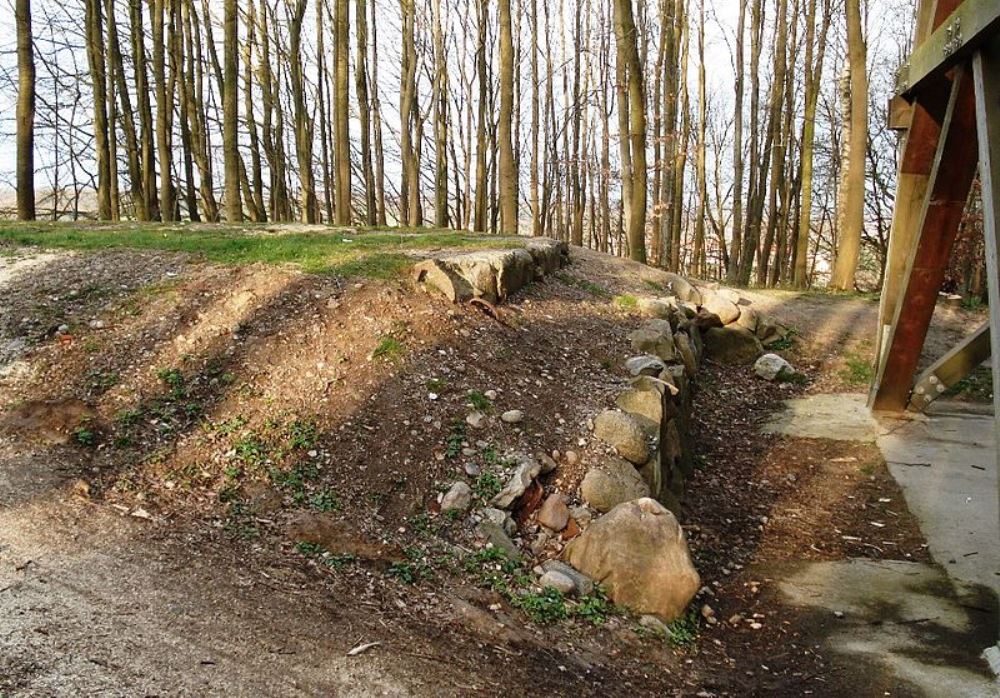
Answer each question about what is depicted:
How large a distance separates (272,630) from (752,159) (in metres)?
20.7

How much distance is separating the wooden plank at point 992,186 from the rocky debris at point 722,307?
19.9ft

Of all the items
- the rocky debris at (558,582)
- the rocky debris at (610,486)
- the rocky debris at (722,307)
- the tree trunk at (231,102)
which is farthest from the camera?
the tree trunk at (231,102)

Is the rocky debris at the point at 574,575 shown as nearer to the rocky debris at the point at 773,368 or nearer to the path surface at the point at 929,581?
the path surface at the point at 929,581

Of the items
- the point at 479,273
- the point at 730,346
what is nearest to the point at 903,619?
the point at 479,273

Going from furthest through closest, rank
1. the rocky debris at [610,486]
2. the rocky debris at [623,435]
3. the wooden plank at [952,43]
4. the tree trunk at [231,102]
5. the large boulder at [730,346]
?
the tree trunk at [231,102], the large boulder at [730,346], the rocky debris at [623,435], the rocky debris at [610,486], the wooden plank at [952,43]

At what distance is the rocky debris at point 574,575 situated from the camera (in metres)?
3.82

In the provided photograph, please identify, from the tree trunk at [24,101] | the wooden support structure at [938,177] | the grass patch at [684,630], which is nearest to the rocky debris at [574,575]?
the grass patch at [684,630]

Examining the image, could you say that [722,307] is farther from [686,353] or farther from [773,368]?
[686,353]

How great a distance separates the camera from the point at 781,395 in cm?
846

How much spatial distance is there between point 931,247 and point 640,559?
14.3 ft

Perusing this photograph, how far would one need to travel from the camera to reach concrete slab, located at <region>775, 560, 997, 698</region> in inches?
130

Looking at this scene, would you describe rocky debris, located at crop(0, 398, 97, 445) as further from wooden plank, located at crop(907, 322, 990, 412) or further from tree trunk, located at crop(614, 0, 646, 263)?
tree trunk, located at crop(614, 0, 646, 263)

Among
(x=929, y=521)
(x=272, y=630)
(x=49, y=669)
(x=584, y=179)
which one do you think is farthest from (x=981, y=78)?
(x=584, y=179)

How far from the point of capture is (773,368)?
888 centimetres
